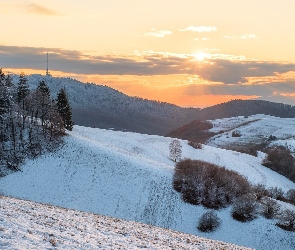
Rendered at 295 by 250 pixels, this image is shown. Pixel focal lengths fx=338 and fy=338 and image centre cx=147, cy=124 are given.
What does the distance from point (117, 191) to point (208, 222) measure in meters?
16.4

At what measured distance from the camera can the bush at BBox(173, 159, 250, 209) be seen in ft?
190

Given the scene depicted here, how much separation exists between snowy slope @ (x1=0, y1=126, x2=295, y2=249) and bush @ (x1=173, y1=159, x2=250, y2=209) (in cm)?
170

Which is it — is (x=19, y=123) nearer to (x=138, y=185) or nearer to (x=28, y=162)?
(x=28, y=162)

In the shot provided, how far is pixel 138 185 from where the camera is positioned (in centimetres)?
5981

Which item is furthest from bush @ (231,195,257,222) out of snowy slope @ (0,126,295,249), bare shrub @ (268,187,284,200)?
bare shrub @ (268,187,284,200)

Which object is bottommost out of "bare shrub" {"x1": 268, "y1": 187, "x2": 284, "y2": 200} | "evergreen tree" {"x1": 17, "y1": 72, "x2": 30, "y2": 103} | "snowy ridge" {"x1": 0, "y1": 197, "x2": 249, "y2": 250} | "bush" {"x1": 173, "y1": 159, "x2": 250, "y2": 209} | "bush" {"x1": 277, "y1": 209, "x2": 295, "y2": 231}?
"bare shrub" {"x1": 268, "y1": 187, "x2": 284, "y2": 200}

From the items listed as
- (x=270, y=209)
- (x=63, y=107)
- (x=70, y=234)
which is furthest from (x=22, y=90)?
(x=70, y=234)

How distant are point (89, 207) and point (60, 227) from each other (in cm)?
3403

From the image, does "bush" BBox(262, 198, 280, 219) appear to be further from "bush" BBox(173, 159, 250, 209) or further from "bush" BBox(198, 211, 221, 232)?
"bush" BBox(198, 211, 221, 232)

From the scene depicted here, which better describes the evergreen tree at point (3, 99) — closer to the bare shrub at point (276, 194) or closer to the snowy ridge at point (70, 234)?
the snowy ridge at point (70, 234)

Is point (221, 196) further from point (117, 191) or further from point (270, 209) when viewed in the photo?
point (117, 191)

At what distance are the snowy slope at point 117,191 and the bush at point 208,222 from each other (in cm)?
96

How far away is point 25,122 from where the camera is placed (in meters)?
73.8

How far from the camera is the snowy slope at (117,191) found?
5047 centimetres
